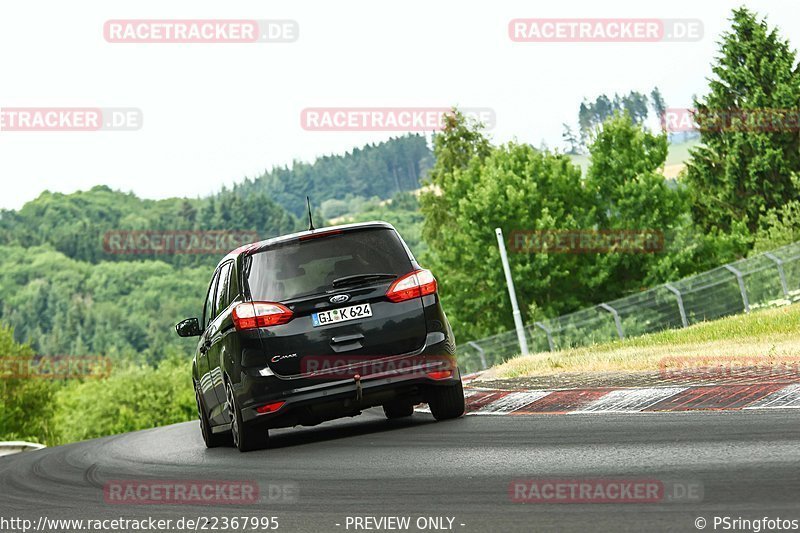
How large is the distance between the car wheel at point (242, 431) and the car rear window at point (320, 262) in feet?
3.60

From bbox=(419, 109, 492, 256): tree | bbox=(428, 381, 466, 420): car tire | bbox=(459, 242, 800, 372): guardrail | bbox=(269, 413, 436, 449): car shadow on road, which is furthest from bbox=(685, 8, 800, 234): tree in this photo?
bbox=(428, 381, 466, 420): car tire

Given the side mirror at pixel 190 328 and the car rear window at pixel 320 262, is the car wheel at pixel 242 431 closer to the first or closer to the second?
the car rear window at pixel 320 262

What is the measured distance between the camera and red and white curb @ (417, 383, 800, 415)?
352 inches

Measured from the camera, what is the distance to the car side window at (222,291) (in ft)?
36.8

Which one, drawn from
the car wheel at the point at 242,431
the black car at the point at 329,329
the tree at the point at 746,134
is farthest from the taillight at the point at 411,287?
the tree at the point at 746,134

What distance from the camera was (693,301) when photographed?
124 feet

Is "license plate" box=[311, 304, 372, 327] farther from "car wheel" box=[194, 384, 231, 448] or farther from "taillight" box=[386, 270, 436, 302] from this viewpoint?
"car wheel" box=[194, 384, 231, 448]

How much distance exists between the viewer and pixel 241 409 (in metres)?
10.5

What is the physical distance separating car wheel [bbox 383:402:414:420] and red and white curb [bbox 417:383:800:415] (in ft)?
0.68

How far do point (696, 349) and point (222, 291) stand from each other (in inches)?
345

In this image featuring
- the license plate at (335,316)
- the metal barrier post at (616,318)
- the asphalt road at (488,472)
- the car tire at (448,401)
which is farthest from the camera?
the metal barrier post at (616,318)

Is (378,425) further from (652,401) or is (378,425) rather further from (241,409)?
(652,401)

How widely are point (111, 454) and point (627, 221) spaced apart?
1935 inches

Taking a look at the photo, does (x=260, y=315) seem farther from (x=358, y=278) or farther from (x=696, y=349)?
(x=696, y=349)
